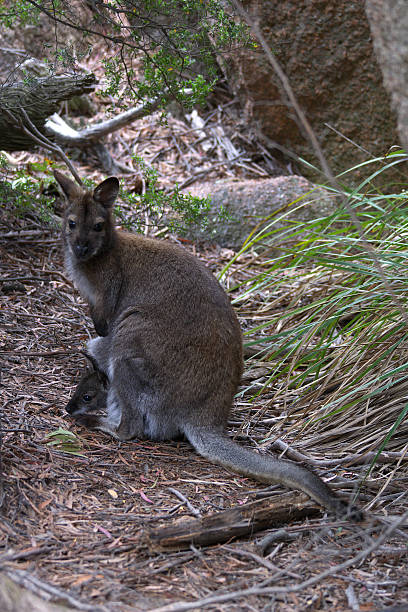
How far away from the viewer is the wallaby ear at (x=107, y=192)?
485cm

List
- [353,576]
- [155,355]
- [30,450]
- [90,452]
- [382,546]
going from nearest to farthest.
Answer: [353,576] < [382,546] < [30,450] < [90,452] < [155,355]

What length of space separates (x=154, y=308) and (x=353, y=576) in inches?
89.6

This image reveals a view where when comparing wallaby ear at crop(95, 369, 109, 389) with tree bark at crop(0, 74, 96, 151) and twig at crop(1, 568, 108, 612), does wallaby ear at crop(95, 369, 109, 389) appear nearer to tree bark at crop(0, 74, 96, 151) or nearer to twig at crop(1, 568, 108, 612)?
twig at crop(1, 568, 108, 612)

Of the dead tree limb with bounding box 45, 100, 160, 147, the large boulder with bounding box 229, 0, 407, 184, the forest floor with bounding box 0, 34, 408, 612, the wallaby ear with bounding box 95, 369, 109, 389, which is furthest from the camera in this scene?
the large boulder with bounding box 229, 0, 407, 184

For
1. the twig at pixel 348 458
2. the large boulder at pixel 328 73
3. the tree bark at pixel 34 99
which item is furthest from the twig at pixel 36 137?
the twig at pixel 348 458

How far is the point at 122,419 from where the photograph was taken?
168 inches

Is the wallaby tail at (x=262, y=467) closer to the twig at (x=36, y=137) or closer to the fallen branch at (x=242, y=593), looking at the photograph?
the fallen branch at (x=242, y=593)

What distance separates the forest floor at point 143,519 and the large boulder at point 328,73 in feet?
14.2

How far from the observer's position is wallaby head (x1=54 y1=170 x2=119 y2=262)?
189 inches

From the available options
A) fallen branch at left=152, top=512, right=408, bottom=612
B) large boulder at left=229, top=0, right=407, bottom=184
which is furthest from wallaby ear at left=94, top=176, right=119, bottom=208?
large boulder at left=229, top=0, right=407, bottom=184

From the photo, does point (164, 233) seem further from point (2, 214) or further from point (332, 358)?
point (332, 358)

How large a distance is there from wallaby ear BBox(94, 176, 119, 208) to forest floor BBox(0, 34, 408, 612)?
1230 mm

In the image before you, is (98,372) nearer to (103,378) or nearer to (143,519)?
(103,378)

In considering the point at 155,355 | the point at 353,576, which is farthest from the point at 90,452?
the point at 353,576
